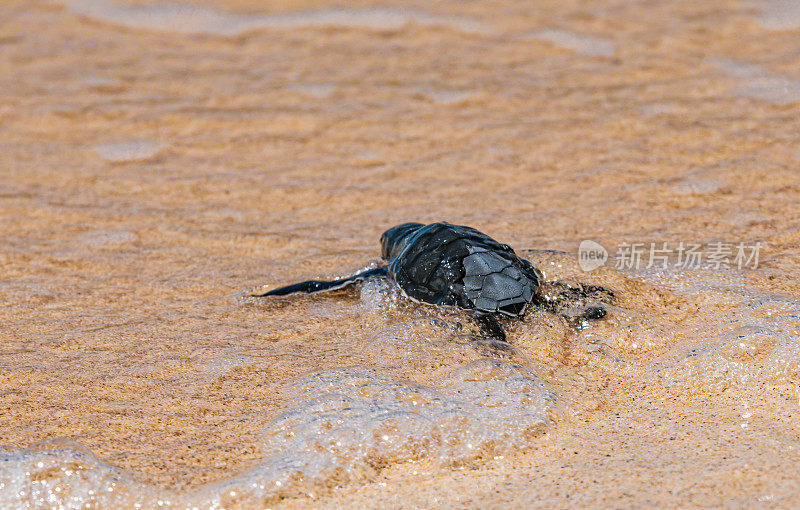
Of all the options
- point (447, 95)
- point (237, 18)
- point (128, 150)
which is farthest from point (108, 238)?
point (237, 18)

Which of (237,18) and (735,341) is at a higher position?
(237,18)

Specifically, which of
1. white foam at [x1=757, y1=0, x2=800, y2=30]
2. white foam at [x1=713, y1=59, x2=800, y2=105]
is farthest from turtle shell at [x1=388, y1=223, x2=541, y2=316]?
white foam at [x1=757, y1=0, x2=800, y2=30]

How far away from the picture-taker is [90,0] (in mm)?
6262

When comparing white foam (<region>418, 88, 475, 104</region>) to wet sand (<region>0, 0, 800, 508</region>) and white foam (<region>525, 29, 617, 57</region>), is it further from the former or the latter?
white foam (<region>525, 29, 617, 57</region>)

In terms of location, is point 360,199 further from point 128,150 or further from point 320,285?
point 128,150

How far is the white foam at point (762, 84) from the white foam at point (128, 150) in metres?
3.34

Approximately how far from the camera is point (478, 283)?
2.56 metres

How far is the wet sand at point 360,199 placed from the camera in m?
2.01

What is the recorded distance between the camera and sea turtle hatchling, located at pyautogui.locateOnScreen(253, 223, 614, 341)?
8.36 feet

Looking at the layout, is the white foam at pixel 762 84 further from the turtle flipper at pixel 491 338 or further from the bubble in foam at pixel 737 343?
the turtle flipper at pixel 491 338

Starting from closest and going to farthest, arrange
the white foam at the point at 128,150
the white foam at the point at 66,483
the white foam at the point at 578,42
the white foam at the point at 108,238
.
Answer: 1. the white foam at the point at 66,483
2. the white foam at the point at 108,238
3. the white foam at the point at 128,150
4. the white foam at the point at 578,42

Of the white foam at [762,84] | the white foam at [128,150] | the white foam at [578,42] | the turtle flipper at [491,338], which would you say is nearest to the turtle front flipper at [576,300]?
the turtle flipper at [491,338]

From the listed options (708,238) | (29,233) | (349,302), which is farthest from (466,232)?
(29,233)

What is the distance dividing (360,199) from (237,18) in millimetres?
2895
